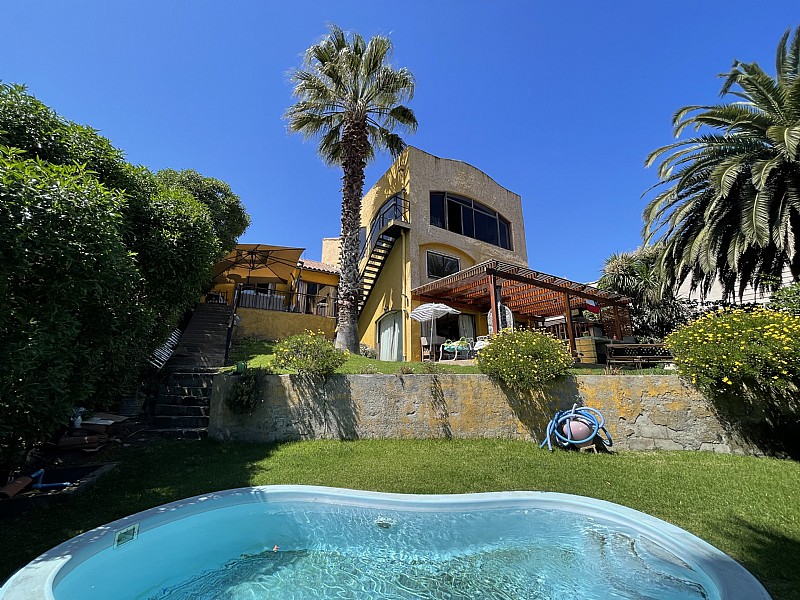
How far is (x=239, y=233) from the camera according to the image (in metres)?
17.2

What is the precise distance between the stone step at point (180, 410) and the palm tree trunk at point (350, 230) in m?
5.27

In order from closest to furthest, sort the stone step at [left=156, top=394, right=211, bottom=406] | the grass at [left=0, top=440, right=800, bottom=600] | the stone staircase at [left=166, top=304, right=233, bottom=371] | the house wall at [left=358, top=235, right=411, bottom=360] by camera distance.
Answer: the grass at [left=0, top=440, right=800, bottom=600]
the stone step at [left=156, top=394, right=211, bottom=406]
the stone staircase at [left=166, top=304, right=233, bottom=371]
the house wall at [left=358, top=235, right=411, bottom=360]

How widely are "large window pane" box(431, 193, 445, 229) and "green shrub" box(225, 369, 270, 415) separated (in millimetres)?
12003

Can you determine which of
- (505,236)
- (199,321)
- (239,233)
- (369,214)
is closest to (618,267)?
(505,236)

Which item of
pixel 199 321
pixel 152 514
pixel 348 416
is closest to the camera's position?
pixel 152 514

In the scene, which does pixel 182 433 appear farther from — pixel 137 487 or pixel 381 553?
pixel 381 553

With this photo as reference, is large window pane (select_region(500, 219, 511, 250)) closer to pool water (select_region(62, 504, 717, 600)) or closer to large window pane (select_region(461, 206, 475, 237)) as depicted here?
large window pane (select_region(461, 206, 475, 237))

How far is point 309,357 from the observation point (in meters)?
8.96

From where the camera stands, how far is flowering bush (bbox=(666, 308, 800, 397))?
7.18 meters

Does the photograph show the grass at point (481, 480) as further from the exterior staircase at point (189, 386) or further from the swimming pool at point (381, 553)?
the exterior staircase at point (189, 386)

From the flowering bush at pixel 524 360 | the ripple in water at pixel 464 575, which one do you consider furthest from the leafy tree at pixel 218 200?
the ripple in water at pixel 464 575

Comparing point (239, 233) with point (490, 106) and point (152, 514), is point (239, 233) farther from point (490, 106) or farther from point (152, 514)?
point (152, 514)

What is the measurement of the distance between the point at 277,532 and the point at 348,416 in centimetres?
386

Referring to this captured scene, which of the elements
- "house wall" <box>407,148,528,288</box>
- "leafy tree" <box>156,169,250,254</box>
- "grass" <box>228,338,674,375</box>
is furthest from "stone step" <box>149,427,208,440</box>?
"house wall" <box>407,148,528,288</box>
